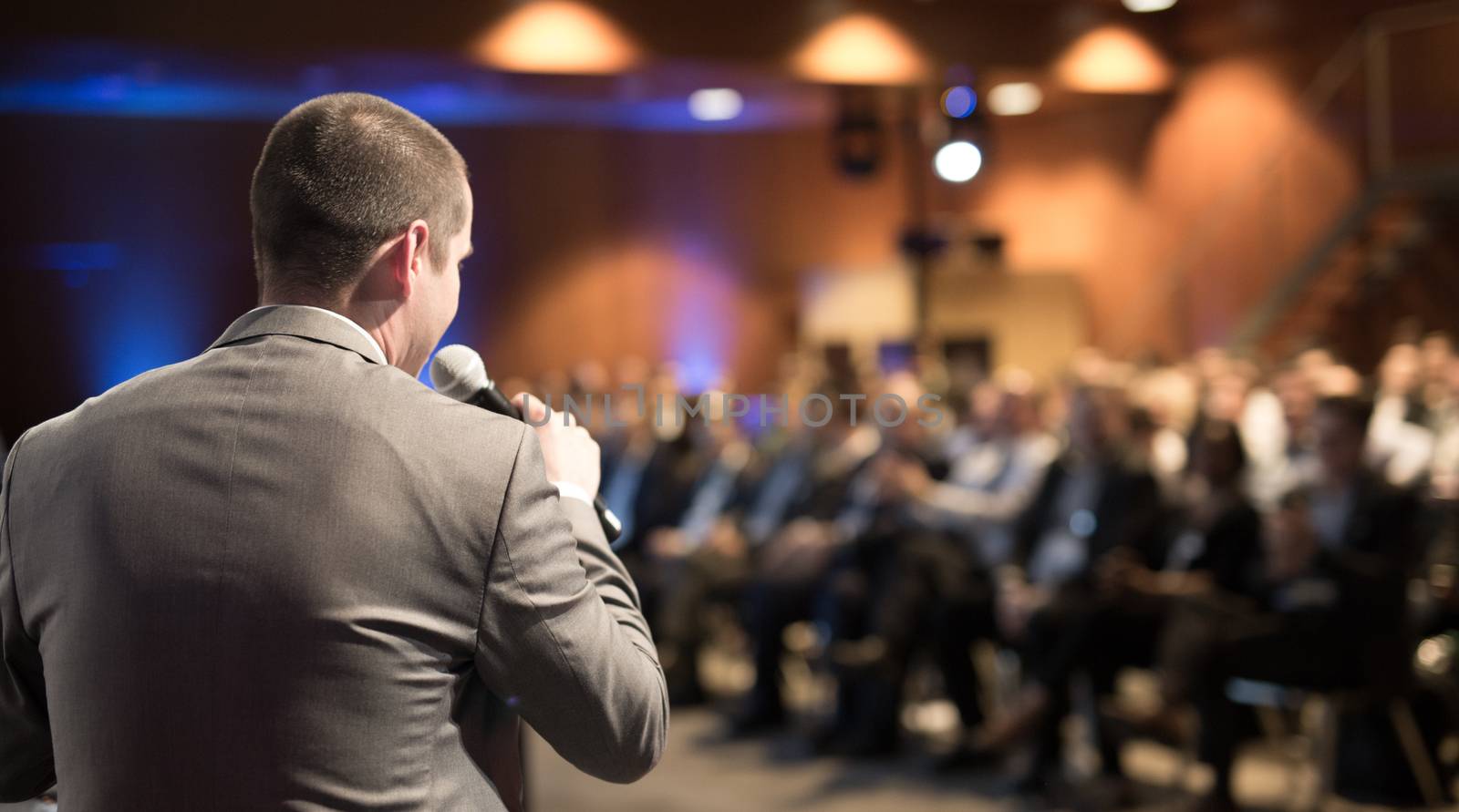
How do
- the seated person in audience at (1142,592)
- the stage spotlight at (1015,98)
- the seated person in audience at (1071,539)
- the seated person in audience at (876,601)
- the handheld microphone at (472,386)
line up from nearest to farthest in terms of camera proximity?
the handheld microphone at (472,386) → the seated person in audience at (1142,592) → the seated person in audience at (1071,539) → the seated person in audience at (876,601) → the stage spotlight at (1015,98)

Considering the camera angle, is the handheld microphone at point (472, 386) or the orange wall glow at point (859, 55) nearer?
the handheld microphone at point (472, 386)

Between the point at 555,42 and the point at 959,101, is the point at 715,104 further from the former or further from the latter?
the point at 555,42

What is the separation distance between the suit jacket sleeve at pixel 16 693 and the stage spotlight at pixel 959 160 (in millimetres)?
7470

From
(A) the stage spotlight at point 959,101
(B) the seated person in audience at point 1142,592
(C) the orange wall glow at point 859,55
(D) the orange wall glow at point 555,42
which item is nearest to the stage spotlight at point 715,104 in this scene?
(C) the orange wall glow at point 859,55

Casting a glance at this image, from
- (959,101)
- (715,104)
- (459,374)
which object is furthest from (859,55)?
(459,374)

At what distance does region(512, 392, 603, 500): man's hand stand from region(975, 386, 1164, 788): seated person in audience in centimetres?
354

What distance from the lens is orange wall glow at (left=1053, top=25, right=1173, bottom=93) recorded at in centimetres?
884

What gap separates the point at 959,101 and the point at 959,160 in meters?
0.56

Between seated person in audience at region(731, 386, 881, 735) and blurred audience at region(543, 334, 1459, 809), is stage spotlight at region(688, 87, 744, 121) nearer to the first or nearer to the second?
blurred audience at region(543, 334, 1459, 809)

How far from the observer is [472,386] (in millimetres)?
1247

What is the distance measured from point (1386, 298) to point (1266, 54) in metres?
2.13

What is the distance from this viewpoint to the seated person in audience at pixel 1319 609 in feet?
12.6

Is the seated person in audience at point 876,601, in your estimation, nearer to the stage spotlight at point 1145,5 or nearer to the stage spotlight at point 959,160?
the stage spotlight at point 959,160

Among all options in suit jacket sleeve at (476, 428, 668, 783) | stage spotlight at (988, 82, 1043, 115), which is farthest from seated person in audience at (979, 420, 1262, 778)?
stage spotlight at (988, 82, 1043, 115)
